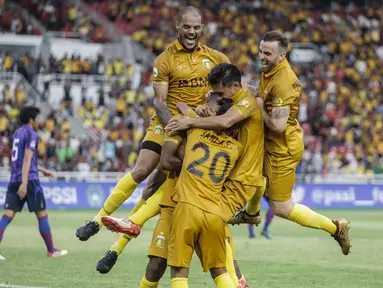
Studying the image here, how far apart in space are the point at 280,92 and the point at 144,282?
8.02 ft

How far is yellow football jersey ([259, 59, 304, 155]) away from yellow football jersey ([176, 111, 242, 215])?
1.48 m

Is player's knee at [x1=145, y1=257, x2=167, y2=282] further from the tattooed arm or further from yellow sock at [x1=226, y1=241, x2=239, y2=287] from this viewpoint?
the tattooed arm

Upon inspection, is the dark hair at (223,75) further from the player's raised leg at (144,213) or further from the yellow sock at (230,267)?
the player's raised leg at (144,213)

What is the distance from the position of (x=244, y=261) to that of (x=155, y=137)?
14.2ft

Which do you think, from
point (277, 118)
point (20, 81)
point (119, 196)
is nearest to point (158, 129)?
point (119, 196)

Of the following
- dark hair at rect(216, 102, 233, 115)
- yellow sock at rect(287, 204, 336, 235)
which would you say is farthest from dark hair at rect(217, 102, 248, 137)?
yellow sock at rect(287, 204, 336, 235)

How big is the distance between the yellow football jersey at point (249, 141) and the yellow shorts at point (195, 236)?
22.0 inches

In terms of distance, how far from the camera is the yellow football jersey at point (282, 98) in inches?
366

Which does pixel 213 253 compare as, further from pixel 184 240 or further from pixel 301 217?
pixel 301 217

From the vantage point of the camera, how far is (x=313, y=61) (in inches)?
1522

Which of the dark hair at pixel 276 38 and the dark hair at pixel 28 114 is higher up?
the dark hair at pixel 276 38

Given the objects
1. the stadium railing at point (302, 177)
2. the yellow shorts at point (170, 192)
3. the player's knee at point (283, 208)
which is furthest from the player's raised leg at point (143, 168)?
the stadium railing at point (302, 177)

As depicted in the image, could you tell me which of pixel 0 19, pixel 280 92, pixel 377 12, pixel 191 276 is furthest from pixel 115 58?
pixel 280 92

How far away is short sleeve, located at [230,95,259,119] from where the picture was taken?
26.5ft
